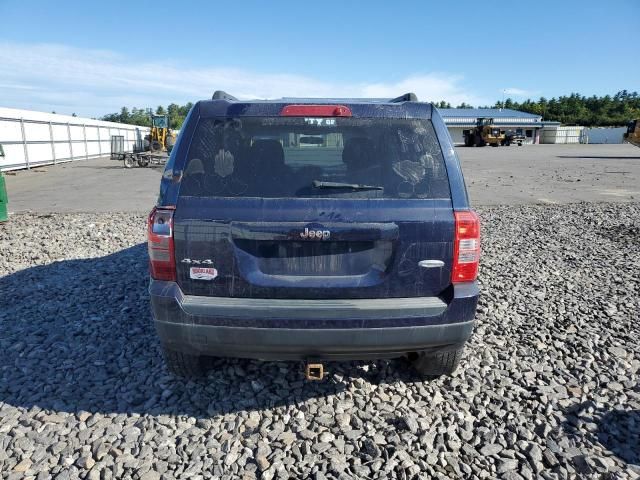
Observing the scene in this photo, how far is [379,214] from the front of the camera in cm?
248

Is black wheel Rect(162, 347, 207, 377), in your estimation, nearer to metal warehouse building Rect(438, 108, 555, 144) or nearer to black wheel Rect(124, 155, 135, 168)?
black wheel Rect(124, 155, 135, 168)

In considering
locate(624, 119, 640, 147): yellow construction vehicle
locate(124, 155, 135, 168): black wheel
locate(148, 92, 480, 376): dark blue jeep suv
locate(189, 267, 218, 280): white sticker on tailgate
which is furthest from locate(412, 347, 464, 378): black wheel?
locate(624, 119, 640, 147): yellow construction vehicle

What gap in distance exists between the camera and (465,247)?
8.36 ft

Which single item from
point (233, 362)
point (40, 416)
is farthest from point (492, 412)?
point (40, 416)

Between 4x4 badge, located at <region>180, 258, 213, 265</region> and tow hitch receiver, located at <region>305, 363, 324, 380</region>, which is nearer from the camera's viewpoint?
4x4 badge, located at <region>180, 258, 213, 265</region>

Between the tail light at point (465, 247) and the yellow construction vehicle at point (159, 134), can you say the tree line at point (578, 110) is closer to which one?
the yellow construction vehicle at point (159, 134)

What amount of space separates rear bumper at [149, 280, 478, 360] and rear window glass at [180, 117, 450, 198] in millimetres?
619

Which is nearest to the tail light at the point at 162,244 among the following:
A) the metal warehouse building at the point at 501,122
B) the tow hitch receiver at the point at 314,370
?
the tow hitch receiver at the point at 314,370

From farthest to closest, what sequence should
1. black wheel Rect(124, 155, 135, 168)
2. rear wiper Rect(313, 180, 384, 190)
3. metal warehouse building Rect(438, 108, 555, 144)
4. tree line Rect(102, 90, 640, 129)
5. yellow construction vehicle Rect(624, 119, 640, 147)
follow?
tree line Rect(102, 90, 640, 129) < metal warehouse building Rect(438, 108, 555, 144) < yellow construction vehicle Rect(624, 119, 640, 147) < black wheel Rect(124, 155, 135, 168) < rear wiper Rect(313, 180, 384, 190)

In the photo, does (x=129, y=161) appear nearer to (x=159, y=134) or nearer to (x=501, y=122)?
(x=159, y=134)

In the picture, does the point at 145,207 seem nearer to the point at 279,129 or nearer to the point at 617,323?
the point at 279,129

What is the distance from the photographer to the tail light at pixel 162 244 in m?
2.50

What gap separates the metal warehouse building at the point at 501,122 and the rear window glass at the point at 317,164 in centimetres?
6758

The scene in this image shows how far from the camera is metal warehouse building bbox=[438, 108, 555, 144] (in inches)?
2746
